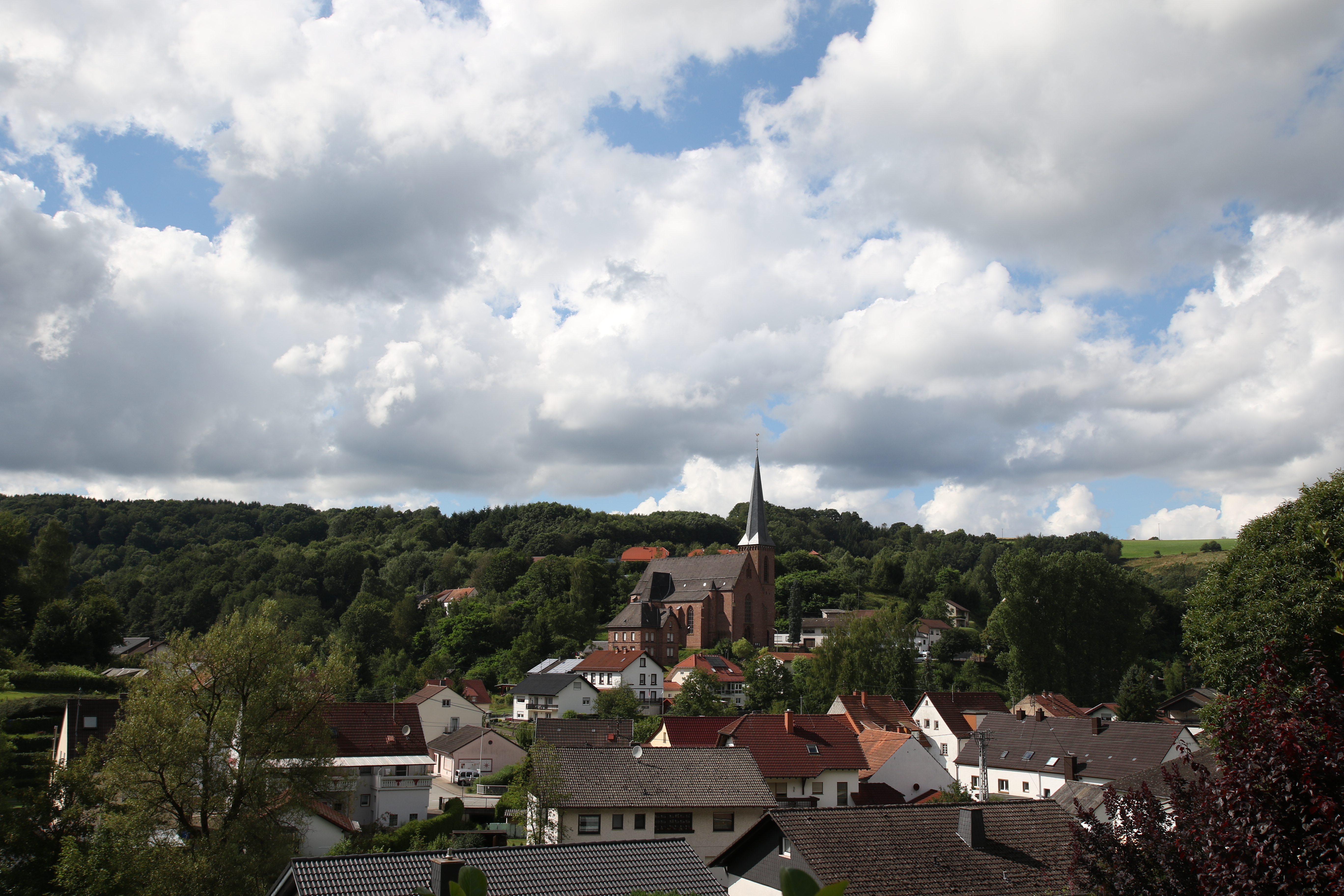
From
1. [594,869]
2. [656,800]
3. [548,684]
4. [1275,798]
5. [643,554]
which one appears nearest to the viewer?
[1275,798]

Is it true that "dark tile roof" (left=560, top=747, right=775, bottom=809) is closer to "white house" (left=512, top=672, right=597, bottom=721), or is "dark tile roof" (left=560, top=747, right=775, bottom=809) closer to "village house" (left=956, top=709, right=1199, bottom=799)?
"village house" (left=956, top=709, right=1199, bottom=799)

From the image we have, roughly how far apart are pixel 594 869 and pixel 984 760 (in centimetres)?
3305

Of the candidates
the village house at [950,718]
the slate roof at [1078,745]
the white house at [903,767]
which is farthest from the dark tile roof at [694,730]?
the village house at [950,718]

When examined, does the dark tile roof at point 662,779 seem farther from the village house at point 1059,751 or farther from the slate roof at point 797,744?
the village house at point 1059,751

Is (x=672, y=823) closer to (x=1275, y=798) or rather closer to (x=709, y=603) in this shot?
(x=1275, y=798)

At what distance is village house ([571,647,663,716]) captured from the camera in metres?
83.8

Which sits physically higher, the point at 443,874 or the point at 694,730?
the point at 443,874

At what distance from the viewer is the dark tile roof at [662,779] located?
1241 inches

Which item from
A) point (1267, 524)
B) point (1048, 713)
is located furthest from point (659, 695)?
point (1267, 524)

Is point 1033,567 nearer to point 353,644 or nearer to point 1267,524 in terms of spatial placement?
point 1267,524

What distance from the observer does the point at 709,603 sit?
111m

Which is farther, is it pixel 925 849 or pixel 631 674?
pixel 631 674

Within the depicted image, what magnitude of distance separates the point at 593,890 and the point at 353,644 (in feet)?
295

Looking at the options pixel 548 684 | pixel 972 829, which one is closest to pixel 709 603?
pixel 548 684
